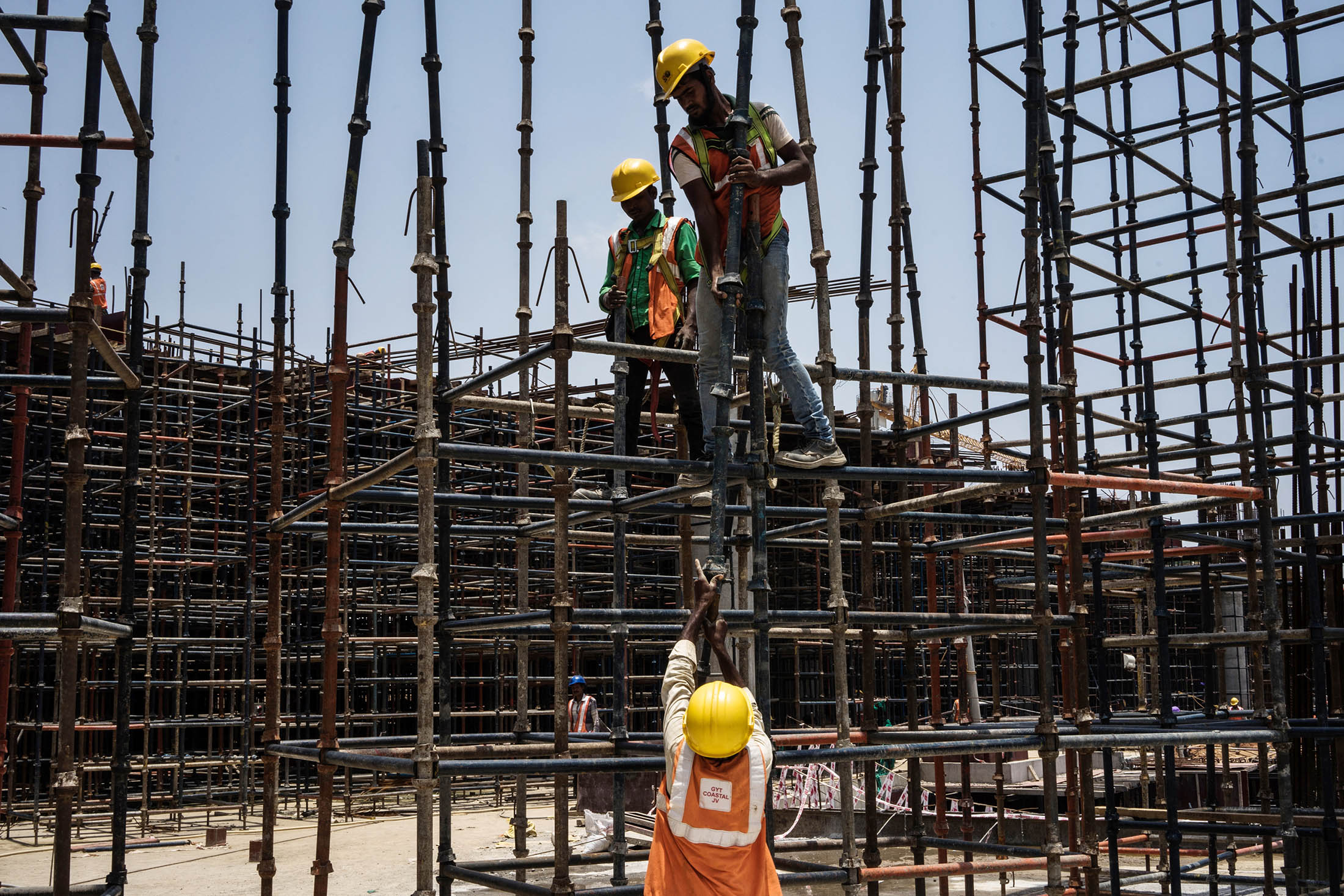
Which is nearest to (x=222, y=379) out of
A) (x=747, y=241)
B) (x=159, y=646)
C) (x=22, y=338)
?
(x=159, y=646)

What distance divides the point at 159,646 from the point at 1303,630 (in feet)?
50.4

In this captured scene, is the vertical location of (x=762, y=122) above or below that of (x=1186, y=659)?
above

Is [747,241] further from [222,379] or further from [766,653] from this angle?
[222,379]

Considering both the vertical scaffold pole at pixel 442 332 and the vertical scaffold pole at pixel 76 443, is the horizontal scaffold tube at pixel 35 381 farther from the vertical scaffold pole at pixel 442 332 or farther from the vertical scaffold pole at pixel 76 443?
the vertical scaffold pole at pixel 442 332

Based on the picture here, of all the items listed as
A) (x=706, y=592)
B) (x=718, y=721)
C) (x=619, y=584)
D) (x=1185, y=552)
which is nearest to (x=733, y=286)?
(x=706, y=592)

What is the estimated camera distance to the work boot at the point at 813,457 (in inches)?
239

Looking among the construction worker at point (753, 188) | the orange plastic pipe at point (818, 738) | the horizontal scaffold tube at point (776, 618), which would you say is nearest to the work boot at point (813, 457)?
the construction worker at point (753, 188)

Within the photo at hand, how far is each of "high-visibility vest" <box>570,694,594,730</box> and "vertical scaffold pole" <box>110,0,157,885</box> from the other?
11.0 meters

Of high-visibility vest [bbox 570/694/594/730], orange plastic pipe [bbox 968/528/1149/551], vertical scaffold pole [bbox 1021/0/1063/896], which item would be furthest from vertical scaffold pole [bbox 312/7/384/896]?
high-visibility vest [bbox 570/694/594/730]

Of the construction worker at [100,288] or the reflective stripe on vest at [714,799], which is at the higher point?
the construction worker at [100,288]

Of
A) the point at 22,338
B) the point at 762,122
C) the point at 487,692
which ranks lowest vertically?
the point at 487,692

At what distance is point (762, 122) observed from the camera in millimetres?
5914

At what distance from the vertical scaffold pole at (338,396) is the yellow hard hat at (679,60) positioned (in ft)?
5.37

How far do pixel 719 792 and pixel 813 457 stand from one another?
73.0 inches
